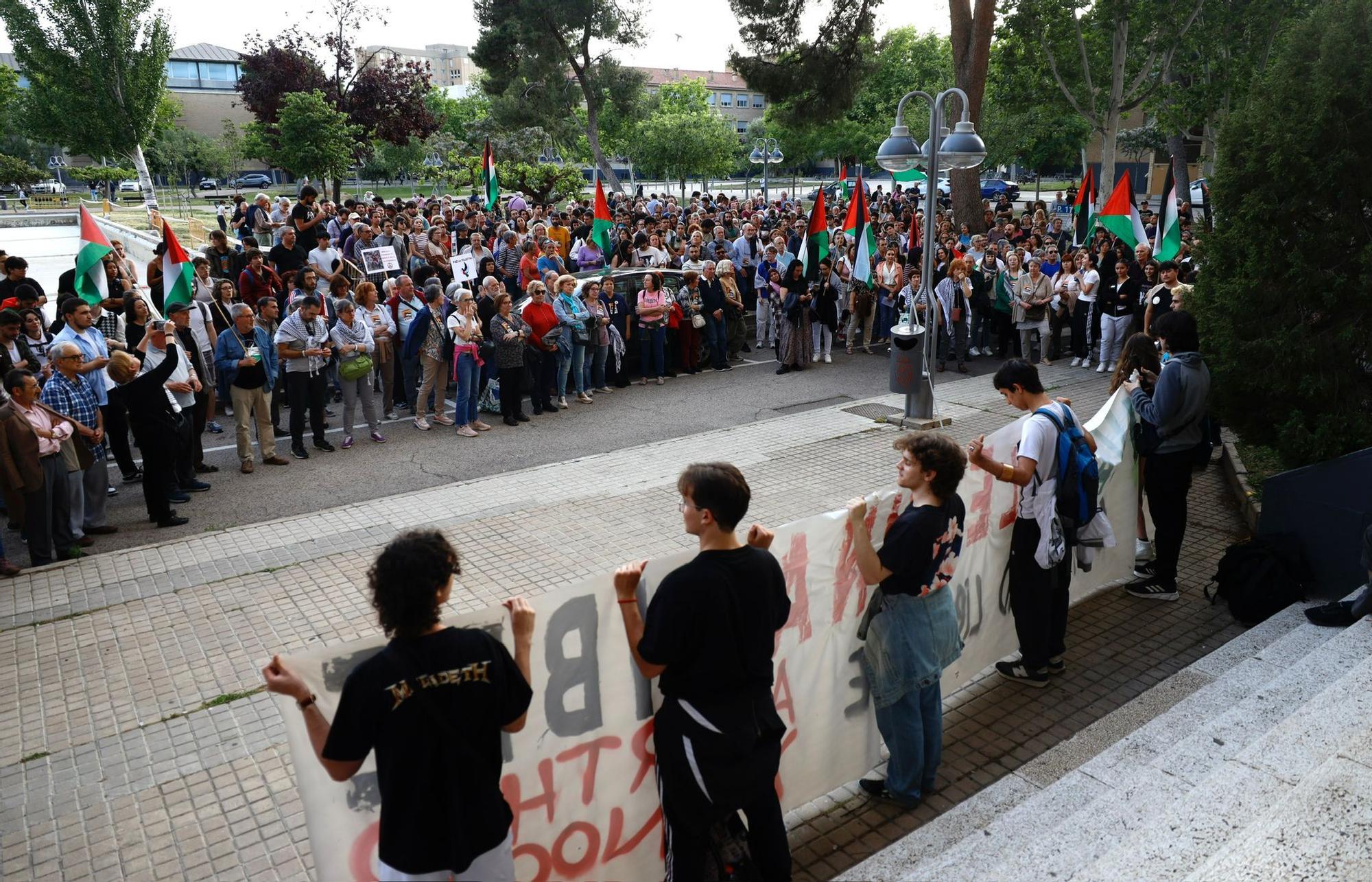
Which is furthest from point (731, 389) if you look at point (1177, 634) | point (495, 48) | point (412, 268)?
point (495, 48)

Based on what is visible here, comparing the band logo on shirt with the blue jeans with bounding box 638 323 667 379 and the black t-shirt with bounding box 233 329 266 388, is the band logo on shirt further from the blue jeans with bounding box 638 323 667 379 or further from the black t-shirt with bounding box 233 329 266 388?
the blue jeans with bounding box 638 323 667 379

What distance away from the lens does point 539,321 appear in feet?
42.1

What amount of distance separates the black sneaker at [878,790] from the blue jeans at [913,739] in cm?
3

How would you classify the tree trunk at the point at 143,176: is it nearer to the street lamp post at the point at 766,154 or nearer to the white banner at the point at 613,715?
the street lamp post at the point at 766,154

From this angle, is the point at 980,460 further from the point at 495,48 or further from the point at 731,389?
the point at 495,48

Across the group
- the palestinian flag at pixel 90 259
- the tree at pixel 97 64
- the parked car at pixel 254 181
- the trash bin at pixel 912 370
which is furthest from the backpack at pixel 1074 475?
the parked car at pixel 254 181

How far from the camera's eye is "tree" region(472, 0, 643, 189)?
36969 mm

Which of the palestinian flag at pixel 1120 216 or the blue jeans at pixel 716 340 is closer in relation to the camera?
the palestinian flag at pixel 1120 216

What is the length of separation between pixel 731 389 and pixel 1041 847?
37.0 ft

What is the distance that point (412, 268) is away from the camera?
51.7 ft

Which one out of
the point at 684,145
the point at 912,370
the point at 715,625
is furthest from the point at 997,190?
the point at 715,625

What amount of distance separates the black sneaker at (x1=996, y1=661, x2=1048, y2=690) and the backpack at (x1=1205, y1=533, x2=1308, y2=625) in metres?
1.81

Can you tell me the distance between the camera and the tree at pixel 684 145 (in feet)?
167

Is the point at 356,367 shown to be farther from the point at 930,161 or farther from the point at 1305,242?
the point at 1305,242
